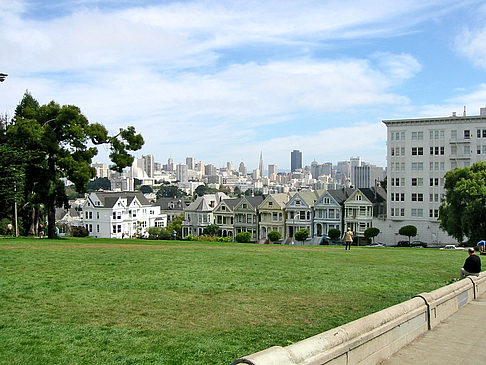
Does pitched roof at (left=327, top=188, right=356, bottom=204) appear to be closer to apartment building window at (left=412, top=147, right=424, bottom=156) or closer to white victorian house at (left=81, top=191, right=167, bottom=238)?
apartment building window at (left=412, top=147, right=424, bottom=156)

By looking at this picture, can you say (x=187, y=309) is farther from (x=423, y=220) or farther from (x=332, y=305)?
(x=423, y=220)

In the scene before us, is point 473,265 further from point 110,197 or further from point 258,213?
point 110,197

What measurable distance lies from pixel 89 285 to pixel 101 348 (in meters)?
5.47

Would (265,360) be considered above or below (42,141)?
below

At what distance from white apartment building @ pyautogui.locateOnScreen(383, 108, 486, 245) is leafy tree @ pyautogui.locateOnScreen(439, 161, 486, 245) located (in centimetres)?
2803

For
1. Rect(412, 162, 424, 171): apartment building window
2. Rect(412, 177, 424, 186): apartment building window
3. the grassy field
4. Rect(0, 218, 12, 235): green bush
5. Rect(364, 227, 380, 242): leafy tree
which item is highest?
Rect(412, 162, 424, 171): apartment building window

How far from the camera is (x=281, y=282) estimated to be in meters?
15.8

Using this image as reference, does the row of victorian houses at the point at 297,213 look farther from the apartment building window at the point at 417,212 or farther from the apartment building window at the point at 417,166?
the apartment building window at the point at 417,166

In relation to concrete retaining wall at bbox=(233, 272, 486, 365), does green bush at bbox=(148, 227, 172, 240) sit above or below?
below

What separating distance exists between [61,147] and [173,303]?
29.2m

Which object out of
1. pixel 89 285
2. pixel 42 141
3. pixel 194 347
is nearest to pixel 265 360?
pixel 194 347

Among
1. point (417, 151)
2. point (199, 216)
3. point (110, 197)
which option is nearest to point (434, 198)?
point (417, 151)

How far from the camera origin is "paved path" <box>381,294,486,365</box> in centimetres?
893

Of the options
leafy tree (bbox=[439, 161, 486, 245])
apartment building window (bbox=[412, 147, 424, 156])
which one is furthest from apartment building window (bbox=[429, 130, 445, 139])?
leafy tree (bbox=[439, 161, 486, 245])
